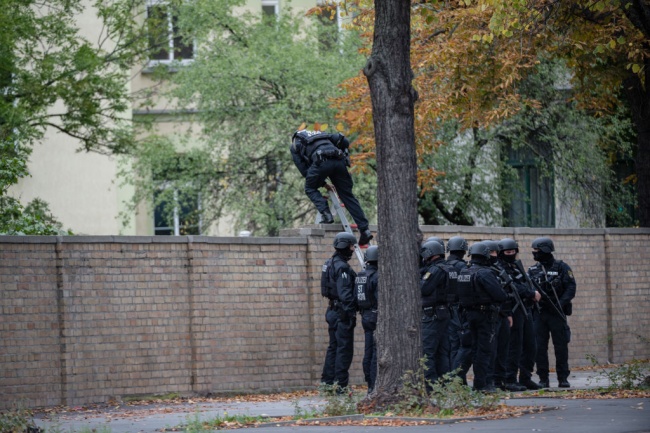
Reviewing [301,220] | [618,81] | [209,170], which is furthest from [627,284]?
[209,170]

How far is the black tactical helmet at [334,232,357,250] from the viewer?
17344 millimetres

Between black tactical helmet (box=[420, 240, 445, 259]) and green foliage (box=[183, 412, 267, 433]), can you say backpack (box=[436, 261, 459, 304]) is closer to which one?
black tactical helmet (box=[420, 240, 445, 259])

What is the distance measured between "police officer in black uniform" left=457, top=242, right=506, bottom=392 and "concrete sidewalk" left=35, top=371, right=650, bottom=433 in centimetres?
77

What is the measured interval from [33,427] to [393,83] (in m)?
5.25

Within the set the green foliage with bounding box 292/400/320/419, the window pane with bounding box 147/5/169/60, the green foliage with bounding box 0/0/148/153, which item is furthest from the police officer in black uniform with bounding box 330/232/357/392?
the window pane with bounding box 147/5/169/60

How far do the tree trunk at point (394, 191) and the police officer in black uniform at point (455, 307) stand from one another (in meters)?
2.75

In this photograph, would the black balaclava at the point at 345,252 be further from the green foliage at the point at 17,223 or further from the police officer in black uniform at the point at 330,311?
the green foliage at the point at 17,223

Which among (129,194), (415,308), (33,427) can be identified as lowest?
(33,427)

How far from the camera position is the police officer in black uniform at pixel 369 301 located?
54.3 feet

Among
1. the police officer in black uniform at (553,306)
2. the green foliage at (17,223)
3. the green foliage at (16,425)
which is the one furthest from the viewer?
the green foliage at (17,223)

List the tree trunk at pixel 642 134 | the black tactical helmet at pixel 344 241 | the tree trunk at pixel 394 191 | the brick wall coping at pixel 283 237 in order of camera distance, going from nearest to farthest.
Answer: the tree trunk at pixel 394 191 → the brick wall coping at pixel 283 237 → the black tactical helmet at pixel 344 241 → the tree trunk at pixel 642 134

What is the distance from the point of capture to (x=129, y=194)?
33.8 meters

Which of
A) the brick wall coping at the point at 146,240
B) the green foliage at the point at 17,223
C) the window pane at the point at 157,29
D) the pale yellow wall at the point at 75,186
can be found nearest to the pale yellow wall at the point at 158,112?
the pale yellow wall at the point at 75,186

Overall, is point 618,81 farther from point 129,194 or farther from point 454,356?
point 129,194
